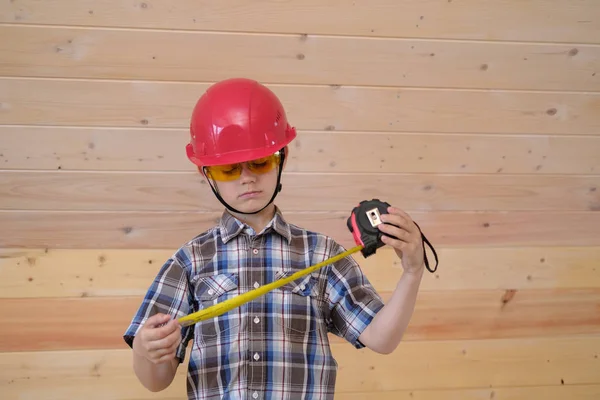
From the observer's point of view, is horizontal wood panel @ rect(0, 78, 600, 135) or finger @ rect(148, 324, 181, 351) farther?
horizontal wood panel @ rect(0, 78, 600, 135)

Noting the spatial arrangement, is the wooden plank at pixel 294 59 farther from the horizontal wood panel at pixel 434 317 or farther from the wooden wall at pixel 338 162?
the horizontal wood panel at pixel 434 317

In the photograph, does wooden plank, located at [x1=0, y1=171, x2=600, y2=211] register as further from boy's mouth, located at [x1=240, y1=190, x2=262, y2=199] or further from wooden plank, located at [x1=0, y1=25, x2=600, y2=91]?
boy's mouth, located at [x1=240, y1=190, x2=262, y2=199]

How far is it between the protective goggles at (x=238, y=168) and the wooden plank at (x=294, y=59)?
0.61 meters

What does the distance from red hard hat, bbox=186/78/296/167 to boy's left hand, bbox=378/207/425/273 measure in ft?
0.77

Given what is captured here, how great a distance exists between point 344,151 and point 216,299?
739 mm

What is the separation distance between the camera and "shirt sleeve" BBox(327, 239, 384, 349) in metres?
1.07

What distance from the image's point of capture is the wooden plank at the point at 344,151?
158 cm

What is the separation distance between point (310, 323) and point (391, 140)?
767 mm

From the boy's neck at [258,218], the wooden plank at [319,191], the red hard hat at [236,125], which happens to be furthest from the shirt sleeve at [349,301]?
the wooden plank at [319,191]

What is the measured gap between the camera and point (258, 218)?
1.12m

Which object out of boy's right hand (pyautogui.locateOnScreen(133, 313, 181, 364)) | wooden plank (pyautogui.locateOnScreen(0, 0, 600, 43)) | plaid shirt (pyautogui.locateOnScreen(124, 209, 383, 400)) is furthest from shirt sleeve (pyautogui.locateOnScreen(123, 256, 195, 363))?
wooden plank (pyautogui.locateOnScreen(0, 0, 600, 43))

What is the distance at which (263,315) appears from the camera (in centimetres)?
106

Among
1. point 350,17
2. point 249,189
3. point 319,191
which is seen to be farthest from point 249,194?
point 350,17

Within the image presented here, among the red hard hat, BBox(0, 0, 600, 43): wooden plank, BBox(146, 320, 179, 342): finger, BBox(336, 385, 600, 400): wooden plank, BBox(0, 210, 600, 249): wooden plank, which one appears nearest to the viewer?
BBox(146, 320, 179, 342): finger
